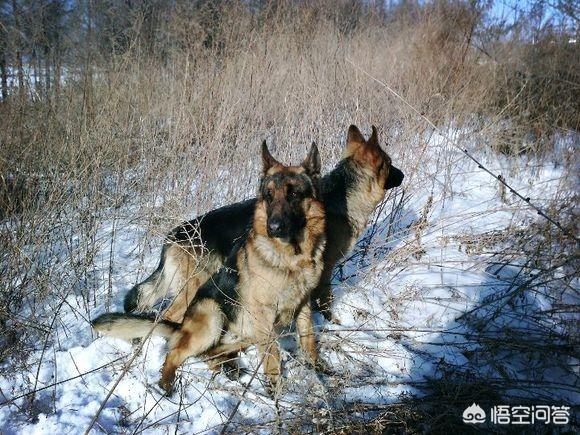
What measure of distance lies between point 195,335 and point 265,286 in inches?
23.5

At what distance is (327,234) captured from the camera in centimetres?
349

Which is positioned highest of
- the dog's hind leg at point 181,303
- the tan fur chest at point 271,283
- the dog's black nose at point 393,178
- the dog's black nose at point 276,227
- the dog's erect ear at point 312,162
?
the dog's erect ear at point 312,162

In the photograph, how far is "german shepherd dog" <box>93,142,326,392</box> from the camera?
294cm

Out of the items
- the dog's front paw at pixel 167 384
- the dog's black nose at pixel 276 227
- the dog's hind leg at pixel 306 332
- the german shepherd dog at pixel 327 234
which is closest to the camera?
the dog's front paw at pixel 167 384

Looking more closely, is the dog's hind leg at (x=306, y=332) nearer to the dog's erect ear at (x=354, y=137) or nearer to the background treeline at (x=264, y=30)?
the dog's erect ear at (x=354, y=137)

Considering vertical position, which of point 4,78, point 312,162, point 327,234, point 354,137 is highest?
point 4,78

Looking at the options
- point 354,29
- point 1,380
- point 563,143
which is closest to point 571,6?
point 563,143

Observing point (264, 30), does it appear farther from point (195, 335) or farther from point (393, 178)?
point (195, 335)

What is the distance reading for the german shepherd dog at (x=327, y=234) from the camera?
137 inches

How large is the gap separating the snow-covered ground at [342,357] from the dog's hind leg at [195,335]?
0.11m

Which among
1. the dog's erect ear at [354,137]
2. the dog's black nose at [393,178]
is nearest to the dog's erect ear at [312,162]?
the dog's erect ear at [354,137]

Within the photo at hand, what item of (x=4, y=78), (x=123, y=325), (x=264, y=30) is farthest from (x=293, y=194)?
(x=264, y=30)

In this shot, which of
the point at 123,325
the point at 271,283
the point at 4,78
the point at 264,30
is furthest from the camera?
the point at 264,30

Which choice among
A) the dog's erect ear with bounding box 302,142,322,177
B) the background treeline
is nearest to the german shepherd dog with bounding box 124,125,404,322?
the dog's erect ear with bounding box 302,142,322,177
